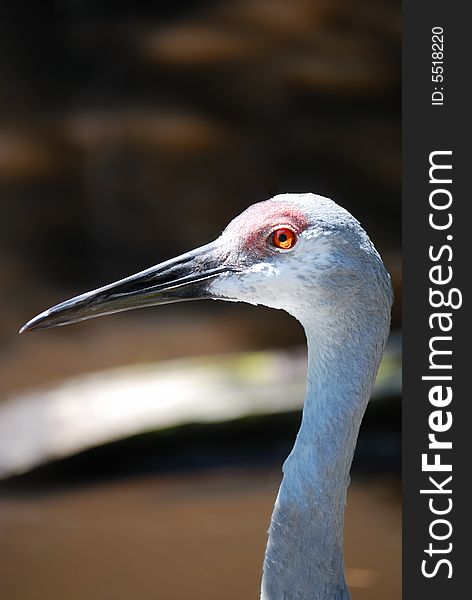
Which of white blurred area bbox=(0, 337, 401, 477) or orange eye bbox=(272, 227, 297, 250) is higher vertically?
white blurred area bbox=(0, 337, 401, 477)

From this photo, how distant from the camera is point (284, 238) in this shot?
257 cm

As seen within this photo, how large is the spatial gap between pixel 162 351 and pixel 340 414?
318 centimetres

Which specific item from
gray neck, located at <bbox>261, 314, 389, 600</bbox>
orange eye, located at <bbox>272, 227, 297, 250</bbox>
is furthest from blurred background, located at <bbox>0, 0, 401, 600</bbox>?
orange eye, located at <bbox>272, 227, 297, 250</bbox>

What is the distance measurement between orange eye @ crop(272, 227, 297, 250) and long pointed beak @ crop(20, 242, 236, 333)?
0.54 feet

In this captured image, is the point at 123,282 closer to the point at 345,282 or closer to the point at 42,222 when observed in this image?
the point at 345,282

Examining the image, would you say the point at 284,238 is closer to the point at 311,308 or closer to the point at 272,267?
the point at 272,267

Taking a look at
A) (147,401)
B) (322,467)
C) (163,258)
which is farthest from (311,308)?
(163,258)

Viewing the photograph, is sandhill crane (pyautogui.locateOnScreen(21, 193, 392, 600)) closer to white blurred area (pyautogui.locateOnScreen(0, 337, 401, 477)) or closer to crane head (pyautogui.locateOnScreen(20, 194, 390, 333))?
crane head (pyautogui.locateOnScreen(20, 194, 390, 333))

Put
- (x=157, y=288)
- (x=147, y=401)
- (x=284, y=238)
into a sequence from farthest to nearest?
(x=147, y=401) → (x=157, y=288) → (x=284, y=238)

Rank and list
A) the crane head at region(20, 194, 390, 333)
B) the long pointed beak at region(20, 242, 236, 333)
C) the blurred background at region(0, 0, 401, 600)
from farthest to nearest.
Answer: the blurred background at region(0, 0, 401, 600), the long pointed beak at region(20, 242, 236, 333), the crane head at region(20, 194, 390, 333)

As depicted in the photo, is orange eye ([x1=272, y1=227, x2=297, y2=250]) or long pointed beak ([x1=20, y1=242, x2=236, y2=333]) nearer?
orange eye ([x1=272, y1=227, x2=297, y2=250])

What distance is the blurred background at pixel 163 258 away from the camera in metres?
4.53

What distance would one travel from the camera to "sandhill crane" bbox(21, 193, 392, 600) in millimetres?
2543

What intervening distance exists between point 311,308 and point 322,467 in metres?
0.40
